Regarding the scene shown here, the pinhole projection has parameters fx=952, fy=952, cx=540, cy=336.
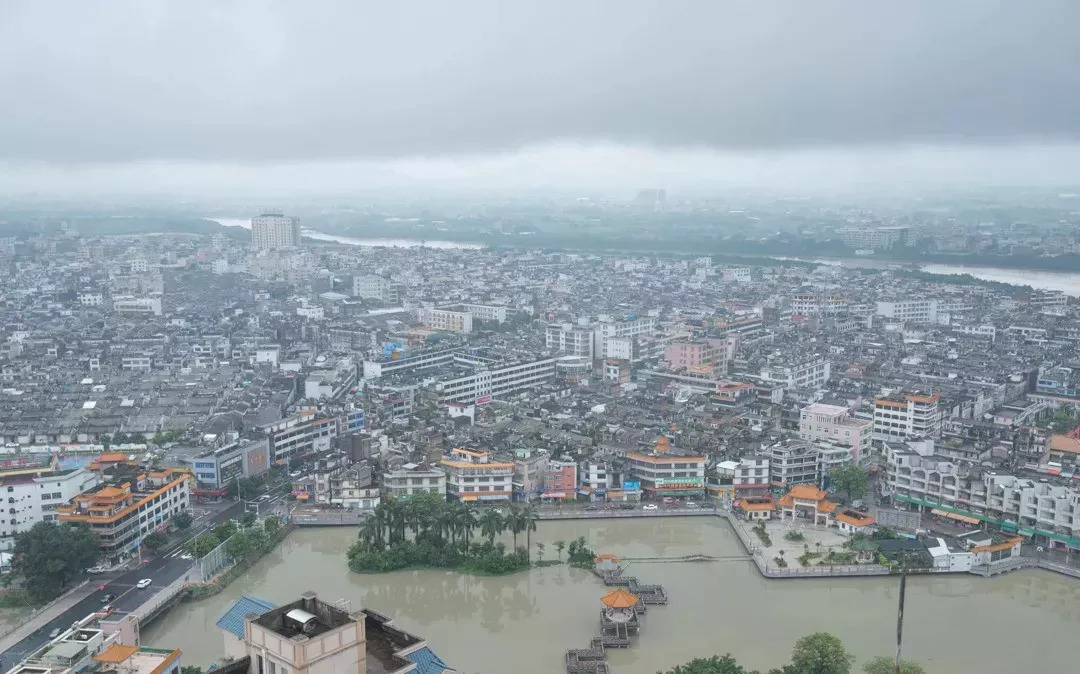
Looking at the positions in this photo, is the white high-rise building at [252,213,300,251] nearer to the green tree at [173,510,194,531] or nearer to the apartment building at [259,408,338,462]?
the apartment building at [259,408,338,462]

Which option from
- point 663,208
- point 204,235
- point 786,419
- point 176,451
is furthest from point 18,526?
point 663,208

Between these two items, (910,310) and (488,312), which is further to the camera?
(488,312)

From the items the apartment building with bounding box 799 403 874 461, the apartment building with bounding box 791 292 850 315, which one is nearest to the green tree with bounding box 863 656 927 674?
the apartment building with bounding box 799 403 874 461

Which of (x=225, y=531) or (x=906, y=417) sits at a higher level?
(x=906, y=417)

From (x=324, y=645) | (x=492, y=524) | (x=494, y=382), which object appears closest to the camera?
(x=324, y=645)

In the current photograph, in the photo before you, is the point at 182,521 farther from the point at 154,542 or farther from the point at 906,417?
the point at 906,417

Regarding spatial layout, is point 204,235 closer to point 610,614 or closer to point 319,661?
point 610,614

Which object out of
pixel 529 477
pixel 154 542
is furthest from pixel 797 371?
pixel 154 542
